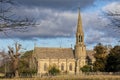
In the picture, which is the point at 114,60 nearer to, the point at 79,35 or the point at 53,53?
the point at 79,35

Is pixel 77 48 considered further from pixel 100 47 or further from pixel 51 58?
→ pixel 100 47

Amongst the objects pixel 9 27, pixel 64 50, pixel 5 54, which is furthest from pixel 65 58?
pixel 9 27

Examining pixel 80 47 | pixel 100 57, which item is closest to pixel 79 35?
pixel 80 47

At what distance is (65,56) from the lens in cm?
14762

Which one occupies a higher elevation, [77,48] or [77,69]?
[77,48]

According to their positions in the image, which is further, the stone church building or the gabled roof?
the gabled roof

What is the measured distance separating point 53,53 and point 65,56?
5.53 metres

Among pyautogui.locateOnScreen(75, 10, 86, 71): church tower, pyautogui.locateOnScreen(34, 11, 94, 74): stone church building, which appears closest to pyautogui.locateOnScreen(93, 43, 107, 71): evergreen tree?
pyautogui.locateOnScreen(34, 11, 94, 74): stone church building

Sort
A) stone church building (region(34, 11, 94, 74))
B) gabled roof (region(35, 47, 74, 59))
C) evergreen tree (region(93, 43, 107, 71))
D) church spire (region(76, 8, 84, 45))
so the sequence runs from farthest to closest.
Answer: gabled roof (region(35, 47, 74, 59)), church spire (region(76, 8, 84, 45)), stone church building (region(34, 11, 94, 74)), evergreen tree (region(93, 43, 107, 71))

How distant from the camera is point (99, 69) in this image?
95750 millimetres

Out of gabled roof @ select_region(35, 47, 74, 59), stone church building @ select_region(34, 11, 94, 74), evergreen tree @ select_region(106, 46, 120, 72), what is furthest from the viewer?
gabled roof @ select_region(35, 47, 74, 59)

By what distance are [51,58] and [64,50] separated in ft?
24.7

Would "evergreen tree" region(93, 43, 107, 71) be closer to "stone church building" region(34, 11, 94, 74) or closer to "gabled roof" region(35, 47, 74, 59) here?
"stone church building" region(34, 11, 94, 74)

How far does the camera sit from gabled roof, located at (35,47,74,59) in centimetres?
14475
